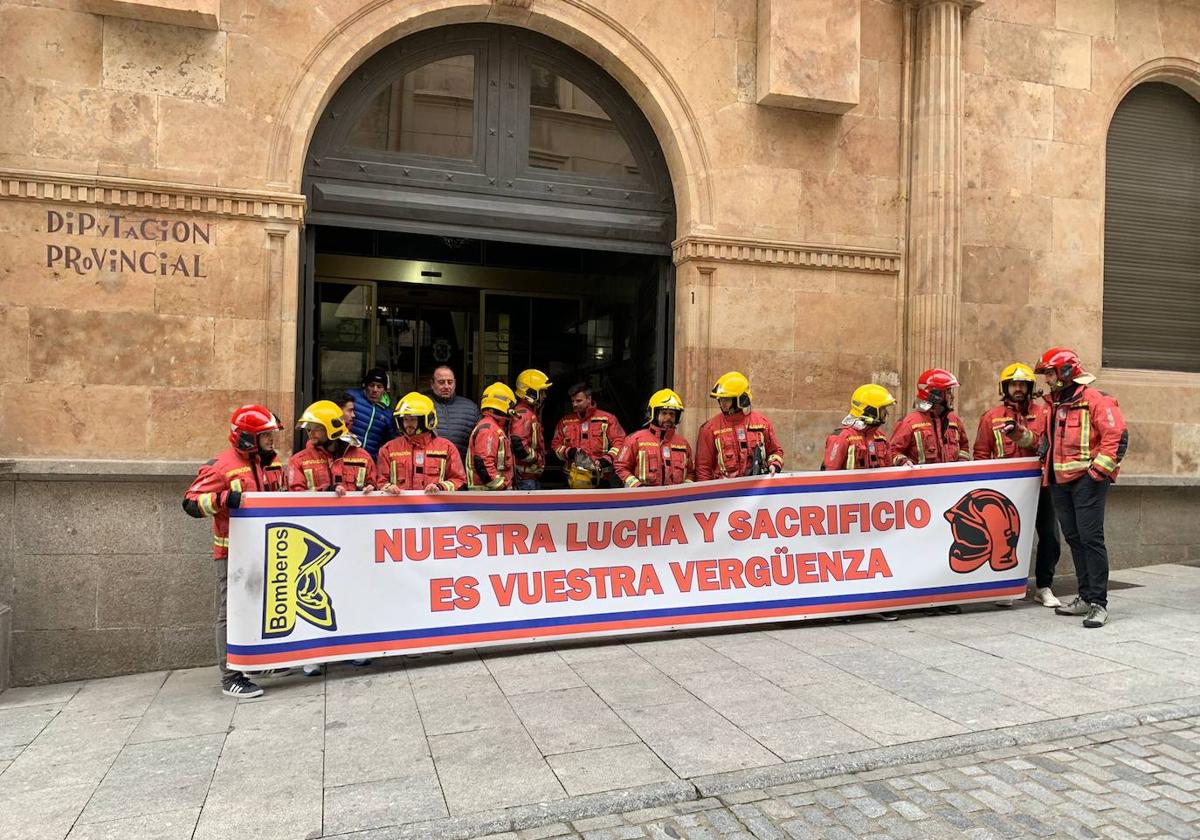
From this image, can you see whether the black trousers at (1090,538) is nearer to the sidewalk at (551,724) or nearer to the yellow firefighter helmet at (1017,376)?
the sidewalk at (551,724)

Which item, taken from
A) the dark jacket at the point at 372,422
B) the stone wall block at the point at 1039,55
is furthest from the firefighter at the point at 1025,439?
the dark jacket at the point at 372,422

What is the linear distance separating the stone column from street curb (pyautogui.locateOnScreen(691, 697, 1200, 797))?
4.69m

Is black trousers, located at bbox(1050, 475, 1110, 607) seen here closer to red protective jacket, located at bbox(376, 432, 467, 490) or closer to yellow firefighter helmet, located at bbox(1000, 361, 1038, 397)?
yellow firefighter helmet, located at bbox(1000, 361, 1038, 397)

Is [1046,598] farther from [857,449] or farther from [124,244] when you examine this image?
[124,244]

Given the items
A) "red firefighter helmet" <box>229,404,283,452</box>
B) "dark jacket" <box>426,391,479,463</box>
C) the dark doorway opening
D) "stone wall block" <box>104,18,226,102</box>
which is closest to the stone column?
the dark doorway opening

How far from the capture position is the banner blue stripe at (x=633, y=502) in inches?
225

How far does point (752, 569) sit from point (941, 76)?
5.96 m

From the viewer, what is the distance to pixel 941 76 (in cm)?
889

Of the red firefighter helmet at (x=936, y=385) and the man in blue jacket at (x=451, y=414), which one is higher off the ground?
the red firefighter helmet at (x=936, y=385)

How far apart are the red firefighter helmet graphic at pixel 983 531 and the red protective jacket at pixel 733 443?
5.37ft

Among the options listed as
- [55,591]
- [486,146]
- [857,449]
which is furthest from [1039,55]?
[55,591]

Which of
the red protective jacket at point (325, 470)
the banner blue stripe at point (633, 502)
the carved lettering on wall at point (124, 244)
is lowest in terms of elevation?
the banner blue stripe at point (633, 502)

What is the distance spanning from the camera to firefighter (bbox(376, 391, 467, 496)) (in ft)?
20.9

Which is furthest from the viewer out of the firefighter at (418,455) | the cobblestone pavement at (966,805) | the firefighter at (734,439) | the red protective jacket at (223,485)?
the firefighter at (734,439)
